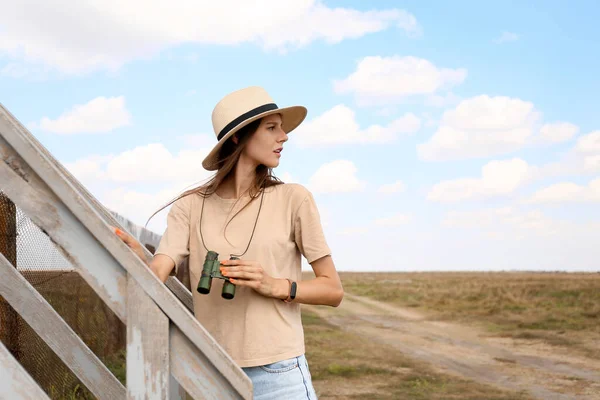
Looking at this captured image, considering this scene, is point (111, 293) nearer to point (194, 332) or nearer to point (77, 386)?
point (194, 332)

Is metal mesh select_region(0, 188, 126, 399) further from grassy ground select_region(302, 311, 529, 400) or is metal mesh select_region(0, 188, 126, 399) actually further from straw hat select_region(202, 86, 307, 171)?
grassy ground select_region(302, 311, 529, 400)

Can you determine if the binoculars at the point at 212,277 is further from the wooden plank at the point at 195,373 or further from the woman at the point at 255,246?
the wooden plank at the point at 195,373

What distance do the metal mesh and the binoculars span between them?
205 centimetres

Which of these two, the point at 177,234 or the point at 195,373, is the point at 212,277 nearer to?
the point at 177,234

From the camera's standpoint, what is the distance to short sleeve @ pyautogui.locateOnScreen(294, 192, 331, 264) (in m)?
2.52

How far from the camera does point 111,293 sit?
1801 mm

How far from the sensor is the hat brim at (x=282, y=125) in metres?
2.67

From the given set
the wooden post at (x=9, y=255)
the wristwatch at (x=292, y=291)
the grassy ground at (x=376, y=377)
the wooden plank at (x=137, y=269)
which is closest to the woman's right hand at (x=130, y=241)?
the wristwatch at (x=292, y=291)

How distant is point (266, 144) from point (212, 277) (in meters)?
0.63

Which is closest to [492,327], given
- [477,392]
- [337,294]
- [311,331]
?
[311,331]

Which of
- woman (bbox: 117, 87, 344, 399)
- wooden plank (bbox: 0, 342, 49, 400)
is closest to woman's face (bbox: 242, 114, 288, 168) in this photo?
woman (bbox: 117, 87, 344, 399)

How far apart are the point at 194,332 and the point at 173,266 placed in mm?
863

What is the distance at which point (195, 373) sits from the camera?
5.90ft

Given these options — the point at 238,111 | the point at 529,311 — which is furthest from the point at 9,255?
the point at 529,311
